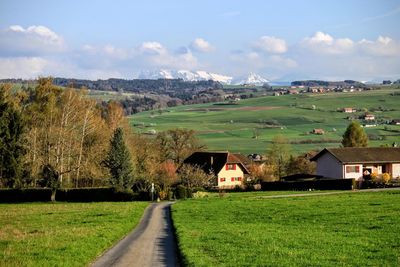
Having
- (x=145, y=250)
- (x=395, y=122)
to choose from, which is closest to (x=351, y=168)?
(x=145, y=250)

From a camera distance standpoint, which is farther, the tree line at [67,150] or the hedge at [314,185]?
the tree line at [67,150]

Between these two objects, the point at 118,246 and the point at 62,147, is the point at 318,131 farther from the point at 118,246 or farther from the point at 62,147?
the point at 118,246

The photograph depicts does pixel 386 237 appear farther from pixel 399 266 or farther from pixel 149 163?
pixel 149 163

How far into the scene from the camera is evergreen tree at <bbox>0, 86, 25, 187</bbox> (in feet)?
230

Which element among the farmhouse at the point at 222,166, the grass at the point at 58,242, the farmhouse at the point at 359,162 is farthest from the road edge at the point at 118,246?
the farmhouse at the point at 222,166

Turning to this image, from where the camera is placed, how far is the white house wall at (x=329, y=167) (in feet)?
260

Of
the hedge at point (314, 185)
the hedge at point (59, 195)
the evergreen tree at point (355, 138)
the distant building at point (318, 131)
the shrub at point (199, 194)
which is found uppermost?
the distant building at point (318, 131)

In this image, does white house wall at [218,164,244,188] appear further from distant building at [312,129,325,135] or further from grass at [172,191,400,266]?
distant building at [312,129,325,135]

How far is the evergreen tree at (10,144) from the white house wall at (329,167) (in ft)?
139

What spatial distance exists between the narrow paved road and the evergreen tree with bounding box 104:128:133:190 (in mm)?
34972

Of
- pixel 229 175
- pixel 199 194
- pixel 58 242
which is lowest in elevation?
pixel 58 242

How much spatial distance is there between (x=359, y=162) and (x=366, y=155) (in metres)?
2.52

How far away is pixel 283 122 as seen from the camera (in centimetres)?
16600

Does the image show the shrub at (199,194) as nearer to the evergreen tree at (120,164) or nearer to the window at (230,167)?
the evergreen tree at (120,164)
